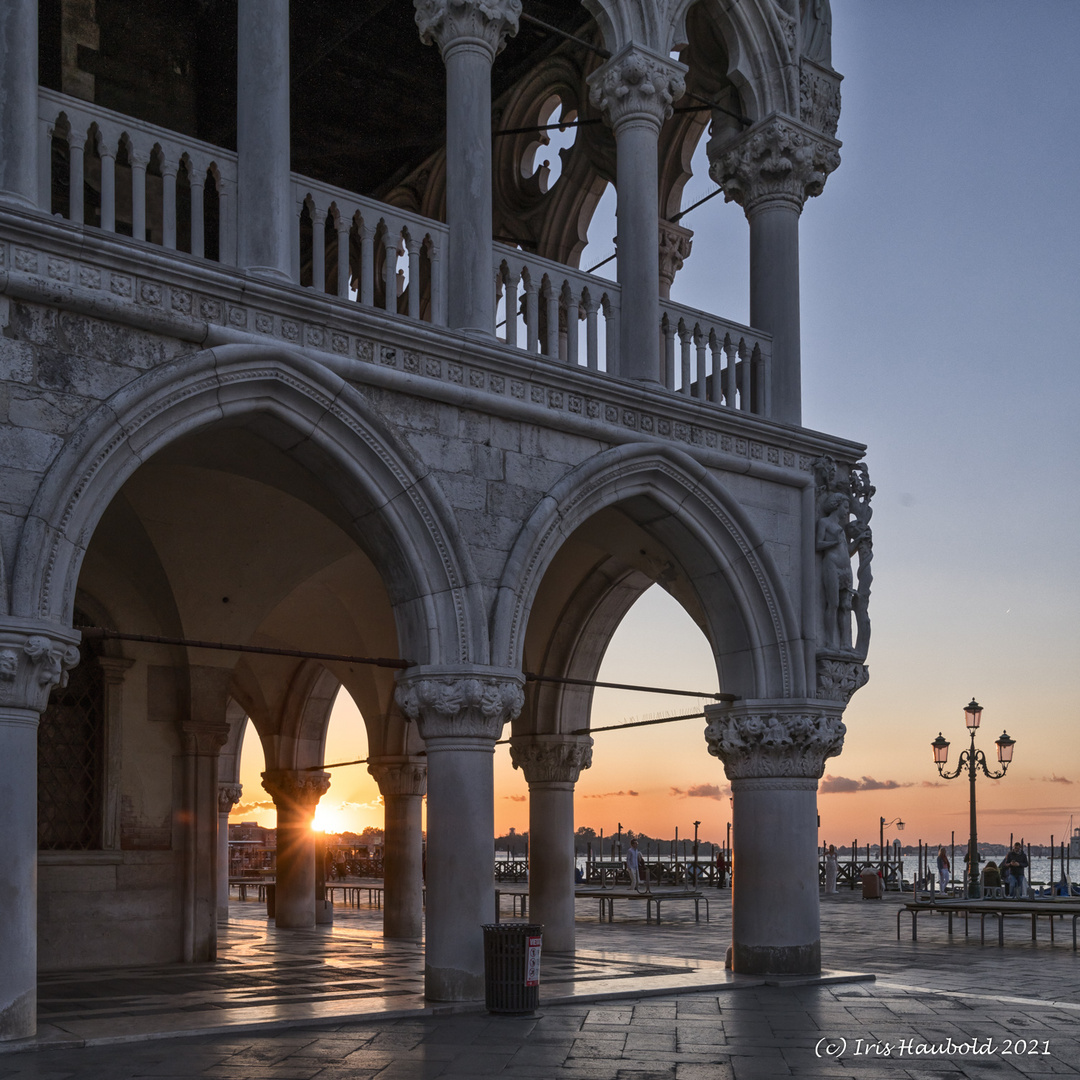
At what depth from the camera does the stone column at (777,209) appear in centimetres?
1255

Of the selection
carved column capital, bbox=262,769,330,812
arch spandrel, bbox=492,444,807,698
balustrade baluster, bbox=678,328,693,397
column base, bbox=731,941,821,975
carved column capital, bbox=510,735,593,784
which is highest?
balustrade baluster, bbox=678,328,693,397

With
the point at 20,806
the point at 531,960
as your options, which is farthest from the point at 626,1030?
the point at 20,806

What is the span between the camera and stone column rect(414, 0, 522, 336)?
1032 centimetres

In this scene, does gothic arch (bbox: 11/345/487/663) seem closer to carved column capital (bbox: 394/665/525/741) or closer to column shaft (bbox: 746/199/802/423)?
carved column capital (bbox: 394/665/525/741)

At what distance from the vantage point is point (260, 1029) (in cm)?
851

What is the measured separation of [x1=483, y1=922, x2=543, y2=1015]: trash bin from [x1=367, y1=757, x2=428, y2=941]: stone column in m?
6.99

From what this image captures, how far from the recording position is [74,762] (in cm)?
1240

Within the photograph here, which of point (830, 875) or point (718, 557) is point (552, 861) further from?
point (830, 875)

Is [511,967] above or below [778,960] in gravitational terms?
above

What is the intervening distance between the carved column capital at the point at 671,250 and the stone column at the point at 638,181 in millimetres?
3467

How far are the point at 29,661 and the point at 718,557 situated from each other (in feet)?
18.8

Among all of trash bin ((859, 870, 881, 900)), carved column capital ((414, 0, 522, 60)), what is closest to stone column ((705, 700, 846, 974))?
carved column capital ((414, 0, 522, 60))

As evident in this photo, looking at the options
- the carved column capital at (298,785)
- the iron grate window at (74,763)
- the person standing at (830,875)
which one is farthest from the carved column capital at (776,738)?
the person standing at (830,875)

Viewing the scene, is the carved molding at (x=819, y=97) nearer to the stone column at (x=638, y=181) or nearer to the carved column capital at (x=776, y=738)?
the stone column at (x=638, y=181)
